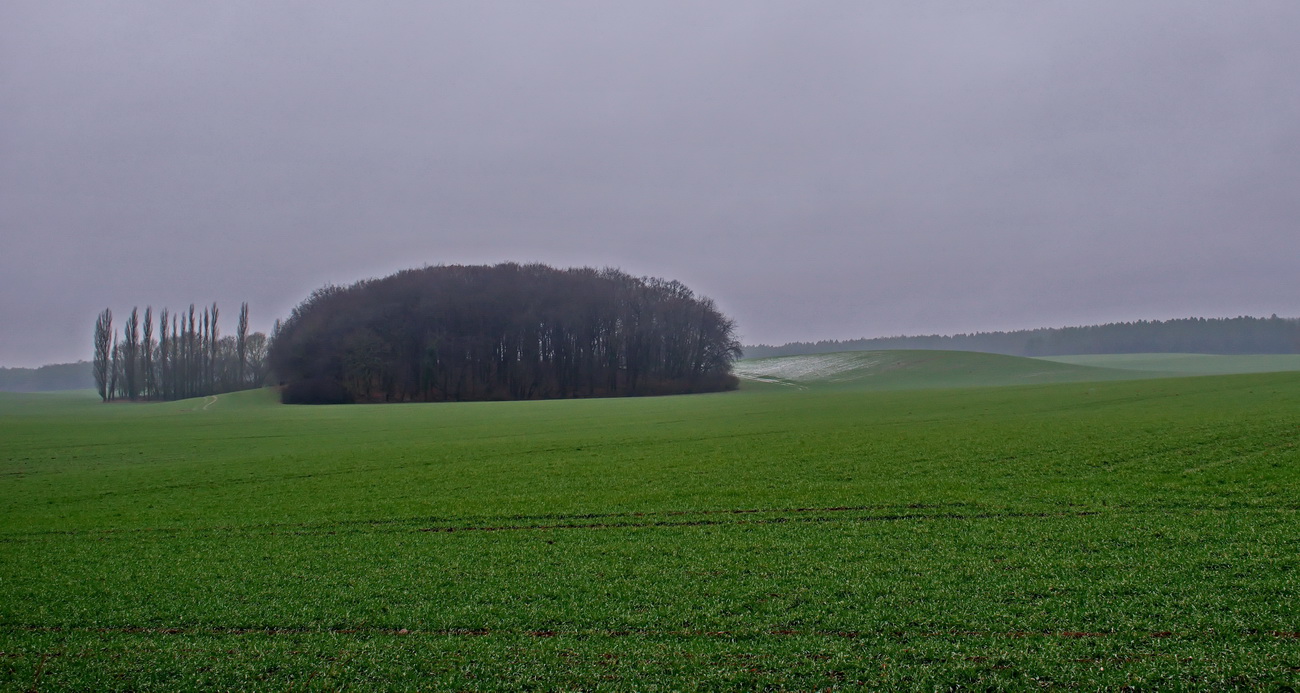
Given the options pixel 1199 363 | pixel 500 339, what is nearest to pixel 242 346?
pixel 500 339

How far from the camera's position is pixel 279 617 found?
23.1ft

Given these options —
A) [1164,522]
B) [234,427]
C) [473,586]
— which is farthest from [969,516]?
[234,427]

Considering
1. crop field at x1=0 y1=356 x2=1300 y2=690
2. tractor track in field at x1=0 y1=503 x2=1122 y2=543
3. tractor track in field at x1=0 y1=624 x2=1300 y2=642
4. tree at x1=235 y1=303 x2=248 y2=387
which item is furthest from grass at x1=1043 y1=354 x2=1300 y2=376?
tree at x1=235 y1=303 x2=248 y2=387

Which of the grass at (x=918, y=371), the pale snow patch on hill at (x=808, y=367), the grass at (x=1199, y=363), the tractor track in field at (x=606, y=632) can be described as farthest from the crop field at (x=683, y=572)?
the grass at (x=1199, y=363)

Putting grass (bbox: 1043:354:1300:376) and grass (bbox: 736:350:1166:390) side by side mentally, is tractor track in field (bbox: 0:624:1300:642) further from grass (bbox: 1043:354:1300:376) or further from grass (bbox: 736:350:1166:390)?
grass (bbox: 1043:354:1300:376)

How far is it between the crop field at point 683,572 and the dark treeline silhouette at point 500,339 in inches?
2680

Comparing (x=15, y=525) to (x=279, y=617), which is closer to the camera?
(x=279, y=617)

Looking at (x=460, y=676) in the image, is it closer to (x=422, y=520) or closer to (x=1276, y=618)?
(x=422, y=520)

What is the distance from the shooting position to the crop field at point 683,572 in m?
5.69

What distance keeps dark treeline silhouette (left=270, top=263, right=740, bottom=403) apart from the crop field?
223 feet

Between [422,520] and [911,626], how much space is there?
8362mm

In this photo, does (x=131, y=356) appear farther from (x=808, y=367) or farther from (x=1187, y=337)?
(x=1187, y=337)

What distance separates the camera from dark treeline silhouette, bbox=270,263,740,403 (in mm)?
83200

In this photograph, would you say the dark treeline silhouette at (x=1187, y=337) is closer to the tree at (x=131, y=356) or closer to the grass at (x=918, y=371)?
the grass at (x=918, y=371)
